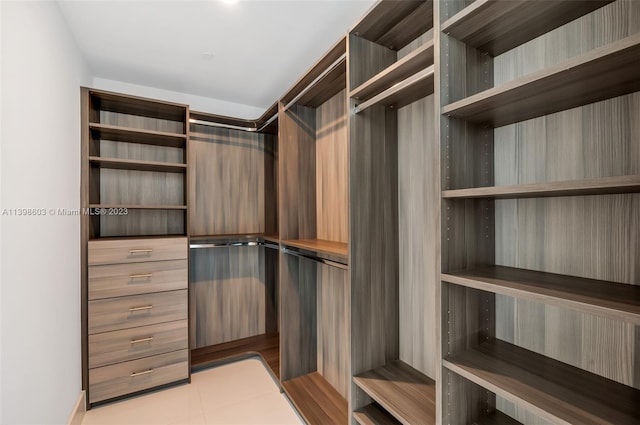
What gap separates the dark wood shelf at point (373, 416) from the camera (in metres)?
1.45

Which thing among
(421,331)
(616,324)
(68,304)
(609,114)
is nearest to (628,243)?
(616,324)

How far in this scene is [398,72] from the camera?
131 cm

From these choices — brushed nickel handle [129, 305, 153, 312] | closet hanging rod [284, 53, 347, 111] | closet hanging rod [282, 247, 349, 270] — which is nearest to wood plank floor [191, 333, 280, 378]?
brushed nickel handle [129, 305, 153, 312]

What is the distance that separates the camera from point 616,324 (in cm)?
90

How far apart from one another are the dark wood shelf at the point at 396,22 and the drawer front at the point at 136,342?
2.38m

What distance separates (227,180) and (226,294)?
45.7 inches

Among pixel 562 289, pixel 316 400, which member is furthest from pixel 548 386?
pixel 316 400

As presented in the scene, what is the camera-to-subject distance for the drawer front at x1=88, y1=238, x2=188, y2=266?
2104 millimetres

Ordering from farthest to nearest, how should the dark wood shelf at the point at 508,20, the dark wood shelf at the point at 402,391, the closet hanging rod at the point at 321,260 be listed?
the closet hanging rod at the point at 321,260 → the dark wood shelf at the point at 402,391 → the dark wood shelf at the point at 508,20

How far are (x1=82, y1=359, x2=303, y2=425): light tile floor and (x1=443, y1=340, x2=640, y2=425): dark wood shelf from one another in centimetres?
144

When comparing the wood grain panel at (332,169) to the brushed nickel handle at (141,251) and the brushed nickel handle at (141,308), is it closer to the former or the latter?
the brushed nickel handle at (141,251)

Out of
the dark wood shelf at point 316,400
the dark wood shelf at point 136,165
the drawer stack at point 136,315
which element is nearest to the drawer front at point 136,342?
the drawer stack at point 136,315

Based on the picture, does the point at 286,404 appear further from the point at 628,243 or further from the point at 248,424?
the point at 628,243

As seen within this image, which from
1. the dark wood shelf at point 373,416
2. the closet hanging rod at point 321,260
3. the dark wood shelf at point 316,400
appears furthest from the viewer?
the dark wood shelf at point 316,400
